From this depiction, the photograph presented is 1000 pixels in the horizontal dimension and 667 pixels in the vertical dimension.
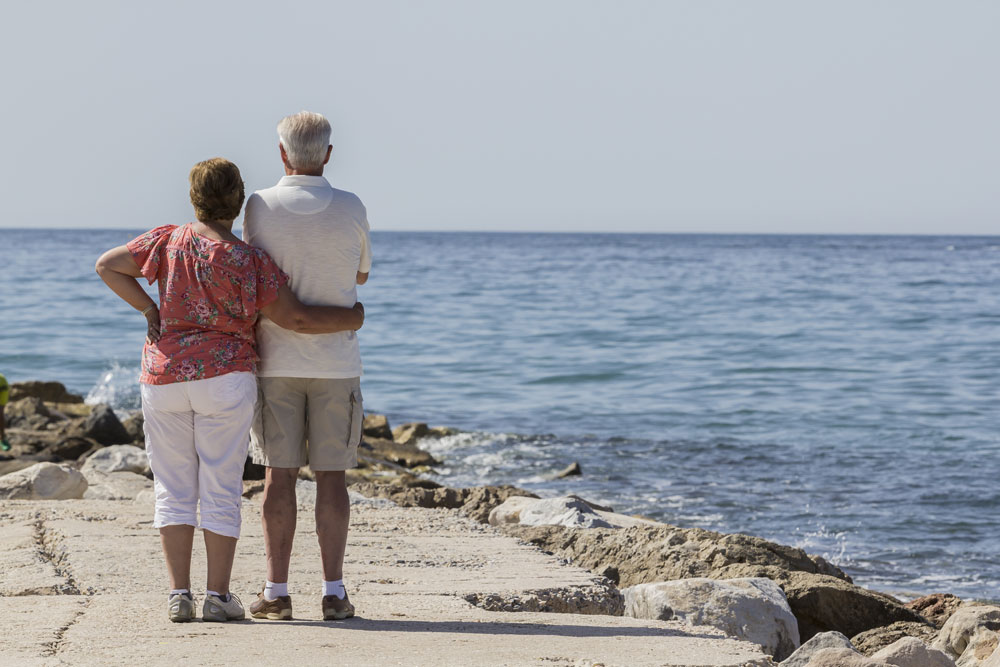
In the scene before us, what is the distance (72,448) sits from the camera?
11.4 meters

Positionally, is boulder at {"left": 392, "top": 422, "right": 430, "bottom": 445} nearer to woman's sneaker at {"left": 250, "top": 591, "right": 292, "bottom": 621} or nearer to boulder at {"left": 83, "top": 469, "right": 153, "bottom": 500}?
boulder at {"left": 83, "top": 469, "right": 153, "bottom": 500}

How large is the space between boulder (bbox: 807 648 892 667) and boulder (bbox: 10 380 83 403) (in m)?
14.2

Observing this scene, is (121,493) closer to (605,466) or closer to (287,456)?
(287,456)

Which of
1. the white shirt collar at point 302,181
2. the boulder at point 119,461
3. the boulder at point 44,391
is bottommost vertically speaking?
the boulder at point 44,391

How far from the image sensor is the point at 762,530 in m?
9.65

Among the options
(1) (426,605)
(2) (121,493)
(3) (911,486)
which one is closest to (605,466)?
(3) (911,486)

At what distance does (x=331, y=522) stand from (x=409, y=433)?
9933 mm

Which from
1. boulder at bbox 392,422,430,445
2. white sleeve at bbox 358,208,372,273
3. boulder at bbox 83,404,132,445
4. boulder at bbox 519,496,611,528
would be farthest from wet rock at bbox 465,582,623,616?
boulder at bbox 392,422,430,445

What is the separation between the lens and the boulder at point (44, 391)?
1614 centimetres

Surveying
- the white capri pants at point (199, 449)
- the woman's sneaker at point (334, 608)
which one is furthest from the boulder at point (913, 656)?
the white capri pants at point (199, 449)

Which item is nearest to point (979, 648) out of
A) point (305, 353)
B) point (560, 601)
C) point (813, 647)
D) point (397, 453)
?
point (813, 647)

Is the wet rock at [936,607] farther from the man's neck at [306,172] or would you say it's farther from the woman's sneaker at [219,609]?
the man's neck at [306,172]

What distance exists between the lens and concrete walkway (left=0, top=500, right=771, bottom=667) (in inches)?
146

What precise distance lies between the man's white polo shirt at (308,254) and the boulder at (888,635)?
2981mm
